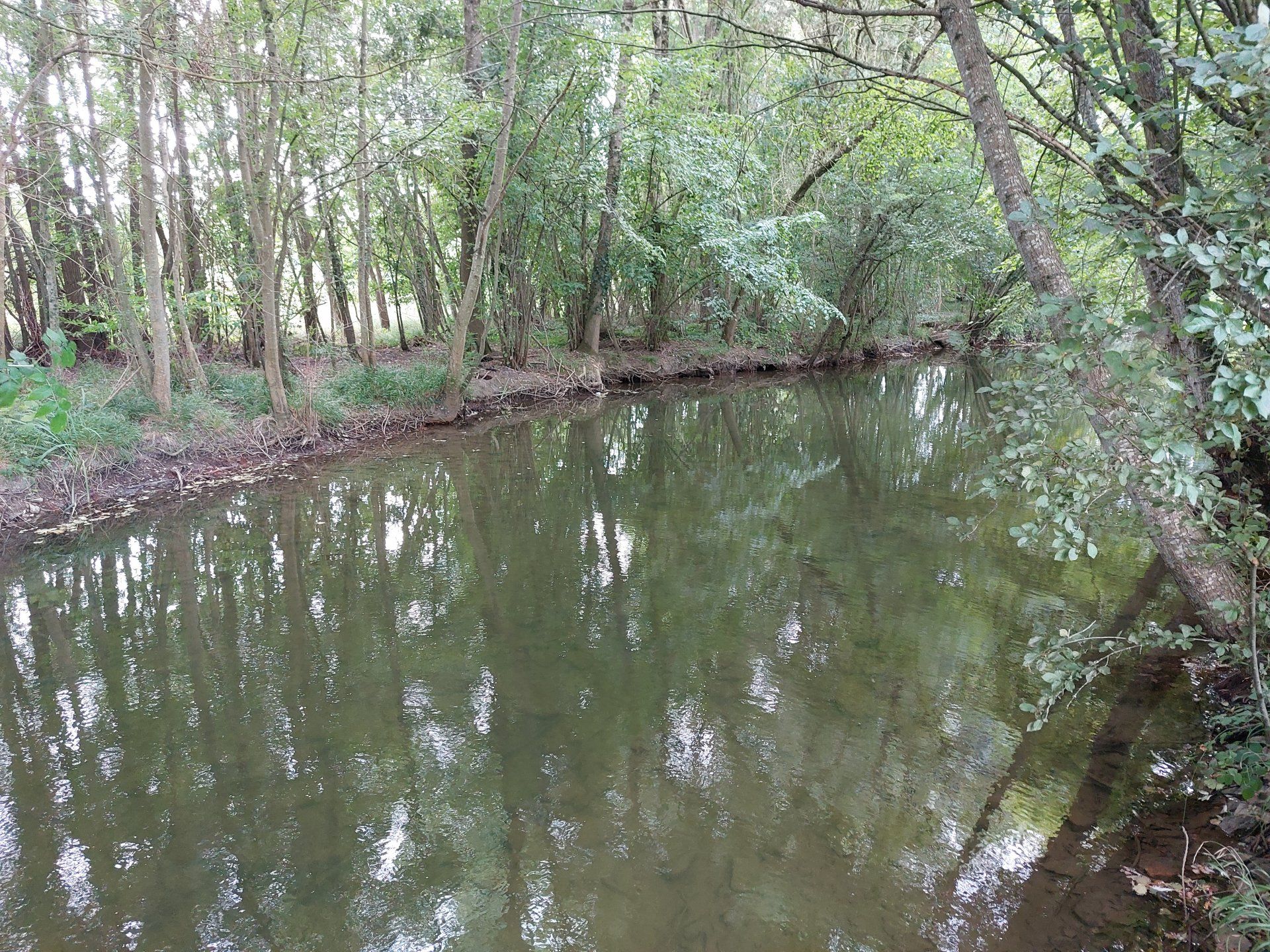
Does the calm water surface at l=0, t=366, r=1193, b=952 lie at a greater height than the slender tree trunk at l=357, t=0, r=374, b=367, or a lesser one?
lesser

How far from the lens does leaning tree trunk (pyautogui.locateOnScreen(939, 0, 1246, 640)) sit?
138 inches

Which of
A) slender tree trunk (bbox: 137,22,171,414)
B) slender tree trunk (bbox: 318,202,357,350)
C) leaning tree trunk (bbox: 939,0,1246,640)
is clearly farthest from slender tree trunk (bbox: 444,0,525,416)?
leaning tree trunk (bbox: 939,0,1246,640)

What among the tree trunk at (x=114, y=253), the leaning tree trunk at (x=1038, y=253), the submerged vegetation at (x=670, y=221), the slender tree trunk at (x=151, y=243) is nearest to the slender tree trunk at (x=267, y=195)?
the submerged vegetation at (x=670, y=221)

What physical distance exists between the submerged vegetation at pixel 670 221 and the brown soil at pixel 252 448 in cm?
18

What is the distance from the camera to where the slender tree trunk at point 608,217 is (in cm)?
1314

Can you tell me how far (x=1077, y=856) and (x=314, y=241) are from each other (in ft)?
44.6

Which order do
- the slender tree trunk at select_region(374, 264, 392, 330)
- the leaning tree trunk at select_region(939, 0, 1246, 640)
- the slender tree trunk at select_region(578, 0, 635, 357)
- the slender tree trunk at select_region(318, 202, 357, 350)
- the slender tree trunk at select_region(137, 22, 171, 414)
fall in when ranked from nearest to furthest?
the leaning tree trunk at select_region(939, 0, 1246, 640), the slender tree trunk at select_region(137, 22, 171, 414), the slender tree trunk at select_region(318, 202, 357, 350), the slender tree trunk at select_region(578, 0, 635, 357), the slender tree trunk at select_region(374, 264, 392, 330)

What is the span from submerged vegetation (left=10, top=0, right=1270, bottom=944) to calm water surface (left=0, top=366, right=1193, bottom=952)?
734 mm

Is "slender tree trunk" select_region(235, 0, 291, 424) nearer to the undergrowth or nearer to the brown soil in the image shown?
the undergrowth

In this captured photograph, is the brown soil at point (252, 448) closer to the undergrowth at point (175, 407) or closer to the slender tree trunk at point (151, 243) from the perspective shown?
the undergrowth at point (175, 407)

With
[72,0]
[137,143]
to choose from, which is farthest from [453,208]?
[72,0]

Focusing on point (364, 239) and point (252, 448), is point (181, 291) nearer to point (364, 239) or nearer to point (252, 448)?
point (252, 448)

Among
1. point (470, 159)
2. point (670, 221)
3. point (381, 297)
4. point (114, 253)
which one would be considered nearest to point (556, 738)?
point (114, 253)

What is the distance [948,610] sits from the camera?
18.9ft
